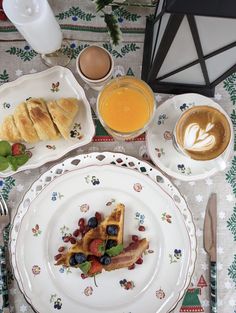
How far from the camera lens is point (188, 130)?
111cm

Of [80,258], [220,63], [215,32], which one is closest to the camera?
[215,32]

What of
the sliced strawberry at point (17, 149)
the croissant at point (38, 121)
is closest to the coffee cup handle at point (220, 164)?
the croissant at point (38, 121)

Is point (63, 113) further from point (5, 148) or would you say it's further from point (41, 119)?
point (5, 148)

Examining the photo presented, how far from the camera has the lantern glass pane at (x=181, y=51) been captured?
32.6 inches

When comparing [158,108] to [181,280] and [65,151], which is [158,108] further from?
[181,280]

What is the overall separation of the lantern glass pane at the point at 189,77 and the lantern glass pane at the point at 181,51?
4cm

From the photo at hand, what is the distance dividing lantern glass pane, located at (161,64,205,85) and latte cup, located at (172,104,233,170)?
0.06m

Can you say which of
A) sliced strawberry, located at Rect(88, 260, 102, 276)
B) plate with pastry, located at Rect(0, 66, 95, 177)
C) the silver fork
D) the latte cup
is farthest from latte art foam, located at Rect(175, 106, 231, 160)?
the silver fork

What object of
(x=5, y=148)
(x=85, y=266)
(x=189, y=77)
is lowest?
(x=85, y=266)

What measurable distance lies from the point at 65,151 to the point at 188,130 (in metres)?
0.30

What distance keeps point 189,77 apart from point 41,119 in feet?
1.18

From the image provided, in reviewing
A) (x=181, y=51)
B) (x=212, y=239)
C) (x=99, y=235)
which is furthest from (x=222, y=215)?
(x=181, y=51)

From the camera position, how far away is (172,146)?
115 centimetres

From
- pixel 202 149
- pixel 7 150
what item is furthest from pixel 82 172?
pixel 202 149
